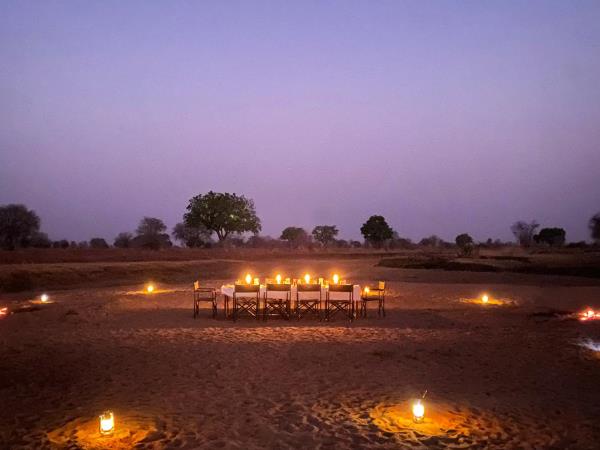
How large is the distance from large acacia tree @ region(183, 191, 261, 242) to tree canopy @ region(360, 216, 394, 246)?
2606 cm

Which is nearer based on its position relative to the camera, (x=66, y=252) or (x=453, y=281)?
(x=453, y=281)

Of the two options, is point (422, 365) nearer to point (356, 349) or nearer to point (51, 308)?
point (356, 349)

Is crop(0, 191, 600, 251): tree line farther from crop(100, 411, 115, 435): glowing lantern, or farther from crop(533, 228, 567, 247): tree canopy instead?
crop(100, 411, 115, 435): glowing lantern

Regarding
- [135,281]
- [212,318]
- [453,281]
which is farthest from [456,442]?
[135,281]

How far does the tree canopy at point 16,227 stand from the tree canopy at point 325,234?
57501mm

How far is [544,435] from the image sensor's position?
633cm

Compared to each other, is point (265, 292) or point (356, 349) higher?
point (265, 292)

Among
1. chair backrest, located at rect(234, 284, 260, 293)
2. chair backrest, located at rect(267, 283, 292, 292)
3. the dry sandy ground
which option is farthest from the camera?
chair backrest, located at rect(267, 283, 292, 292)

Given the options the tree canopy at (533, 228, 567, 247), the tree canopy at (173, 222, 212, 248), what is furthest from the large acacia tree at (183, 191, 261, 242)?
the tree canopy at (533, 228, 567, 247)

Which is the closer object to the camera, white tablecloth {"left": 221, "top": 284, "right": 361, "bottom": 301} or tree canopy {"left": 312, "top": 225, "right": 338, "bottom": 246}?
white tablecloth {"left": 221, "top": 284, "right": 361, "bottom": 301}

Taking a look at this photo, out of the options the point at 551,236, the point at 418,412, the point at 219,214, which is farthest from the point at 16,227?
the point at 551,236

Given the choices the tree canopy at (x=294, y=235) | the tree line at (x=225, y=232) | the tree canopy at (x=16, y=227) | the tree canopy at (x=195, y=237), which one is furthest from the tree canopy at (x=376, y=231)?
the tree canopy at (x=16, y=227)

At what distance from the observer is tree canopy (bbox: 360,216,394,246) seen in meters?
91.4

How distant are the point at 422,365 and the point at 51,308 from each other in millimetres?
12520
